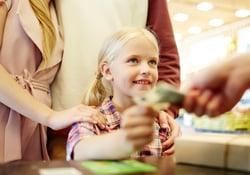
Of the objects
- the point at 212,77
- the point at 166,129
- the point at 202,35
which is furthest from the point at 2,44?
the point at 202,35

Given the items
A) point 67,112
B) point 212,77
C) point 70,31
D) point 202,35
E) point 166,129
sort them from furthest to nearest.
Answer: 1. point 202,35
2. point 70,31
3. point 166,129
4. point 67,112
5. point 212,77

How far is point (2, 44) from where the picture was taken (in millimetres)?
1051

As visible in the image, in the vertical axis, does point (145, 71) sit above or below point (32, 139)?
above

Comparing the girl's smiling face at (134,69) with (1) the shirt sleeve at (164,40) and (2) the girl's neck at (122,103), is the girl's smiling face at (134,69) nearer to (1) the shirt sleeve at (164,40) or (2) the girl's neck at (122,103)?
(2) the girl's neck at (122,103)

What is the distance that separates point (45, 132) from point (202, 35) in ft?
22.7

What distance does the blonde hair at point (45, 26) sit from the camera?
3.58 ft

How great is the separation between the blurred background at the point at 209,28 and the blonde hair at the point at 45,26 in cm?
325

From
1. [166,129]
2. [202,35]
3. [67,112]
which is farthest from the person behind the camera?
[202,35]

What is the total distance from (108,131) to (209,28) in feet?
21.8

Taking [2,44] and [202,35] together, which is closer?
[2,44]

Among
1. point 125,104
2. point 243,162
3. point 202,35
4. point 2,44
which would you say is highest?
point 202,35

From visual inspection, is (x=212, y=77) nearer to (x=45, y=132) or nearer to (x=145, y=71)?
(x=145, y=71)

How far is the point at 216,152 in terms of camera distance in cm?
64

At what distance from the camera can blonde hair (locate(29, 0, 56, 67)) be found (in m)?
1.09
